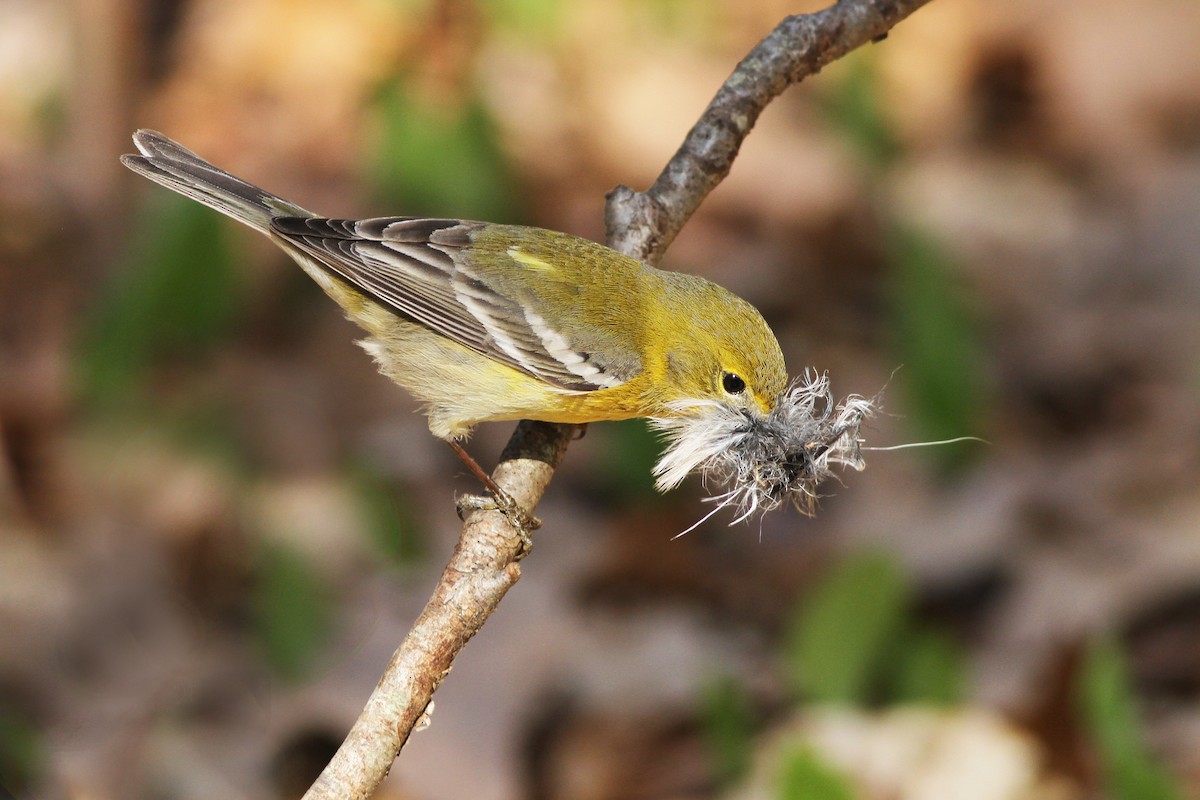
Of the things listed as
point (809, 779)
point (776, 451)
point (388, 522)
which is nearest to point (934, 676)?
point (809, 779)

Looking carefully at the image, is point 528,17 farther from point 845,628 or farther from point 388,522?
point 845,628

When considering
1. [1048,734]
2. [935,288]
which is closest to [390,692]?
[1048,734]

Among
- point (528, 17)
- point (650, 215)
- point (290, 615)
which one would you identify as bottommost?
point (290, 615)

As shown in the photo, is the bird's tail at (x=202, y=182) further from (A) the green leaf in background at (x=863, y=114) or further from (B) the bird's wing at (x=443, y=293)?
(A) the green leaf in background at (x=863, y=114)

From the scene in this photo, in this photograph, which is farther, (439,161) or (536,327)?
(439,161)

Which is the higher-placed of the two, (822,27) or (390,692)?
(822,27)

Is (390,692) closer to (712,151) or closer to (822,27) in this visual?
(712,151)

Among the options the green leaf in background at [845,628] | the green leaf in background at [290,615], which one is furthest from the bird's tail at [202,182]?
the green leaf in background at [845,628]

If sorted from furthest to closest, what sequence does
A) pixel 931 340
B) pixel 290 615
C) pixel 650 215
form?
pixel 931 340 < pixel 290 615 < pixel 650 215
